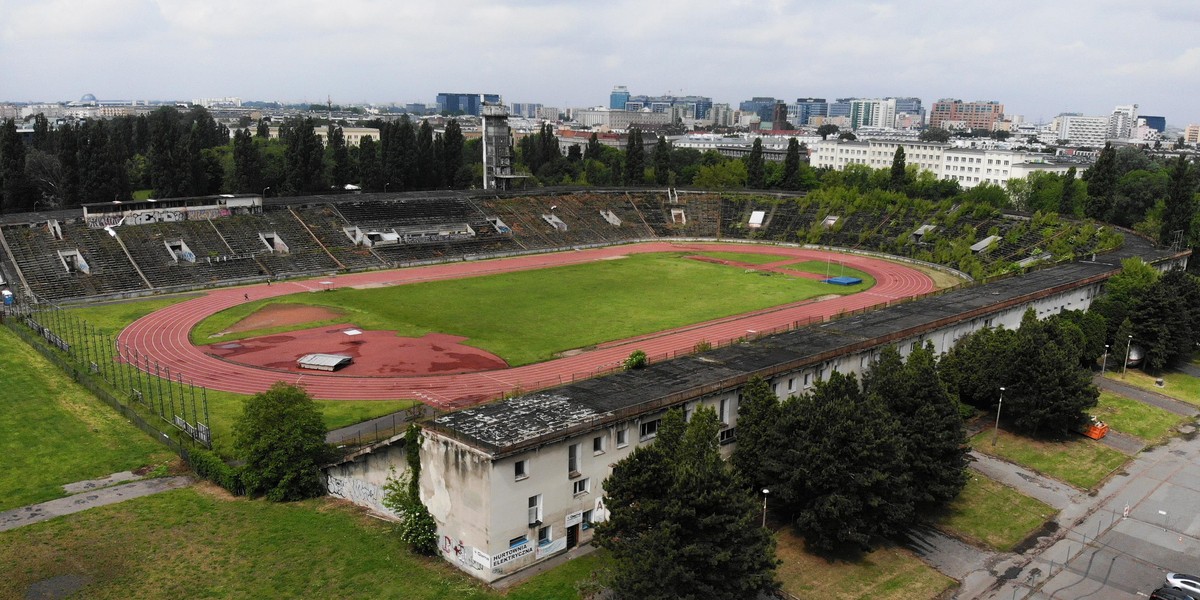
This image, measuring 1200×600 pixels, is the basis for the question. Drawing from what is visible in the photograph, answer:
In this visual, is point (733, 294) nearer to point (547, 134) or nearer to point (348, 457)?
point (348, 457)

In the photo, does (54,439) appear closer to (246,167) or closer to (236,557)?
(236,557)

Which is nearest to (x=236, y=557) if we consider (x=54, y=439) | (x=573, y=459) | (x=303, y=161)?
(x=573, y=459)

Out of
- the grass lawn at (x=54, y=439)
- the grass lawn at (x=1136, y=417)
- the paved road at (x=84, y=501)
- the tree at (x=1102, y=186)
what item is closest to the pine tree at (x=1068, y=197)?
the tree at (x=1102, y=186)

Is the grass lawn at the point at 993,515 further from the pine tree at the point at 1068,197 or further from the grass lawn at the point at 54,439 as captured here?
the pine tree at the point at 1068,197

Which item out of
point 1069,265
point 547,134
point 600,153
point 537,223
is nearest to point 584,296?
point 537,223

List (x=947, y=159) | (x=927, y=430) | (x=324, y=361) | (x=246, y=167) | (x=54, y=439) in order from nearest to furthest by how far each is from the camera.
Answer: (x=927, y=430), (x=54, y=439), (x=324, y=361), (x=246, y=167), (x=947, y=159)

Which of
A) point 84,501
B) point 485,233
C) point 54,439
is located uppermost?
point 485,233

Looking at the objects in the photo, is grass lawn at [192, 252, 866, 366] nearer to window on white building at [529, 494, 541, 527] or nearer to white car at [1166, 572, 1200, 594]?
window on white building at [529, 494, 541, 527]
